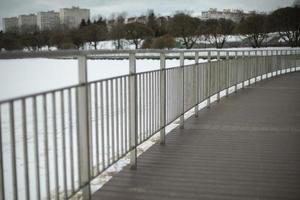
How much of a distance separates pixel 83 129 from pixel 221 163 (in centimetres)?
235

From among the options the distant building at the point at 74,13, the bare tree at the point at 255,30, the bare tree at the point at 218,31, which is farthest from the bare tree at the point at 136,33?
the distant building at the point at 74,13

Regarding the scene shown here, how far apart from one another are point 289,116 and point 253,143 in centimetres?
294

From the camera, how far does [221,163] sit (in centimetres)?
571

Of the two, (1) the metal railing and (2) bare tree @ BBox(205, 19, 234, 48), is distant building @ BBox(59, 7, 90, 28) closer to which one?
(2) bare tree @ BBox(205, 19, 234, 48)

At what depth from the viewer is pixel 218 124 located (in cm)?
862

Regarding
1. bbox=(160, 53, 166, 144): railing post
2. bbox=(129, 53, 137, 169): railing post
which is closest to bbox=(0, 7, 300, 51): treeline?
bbox=(160, 53, 166, 144): railing post

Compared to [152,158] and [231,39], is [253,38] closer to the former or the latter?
[231,39]

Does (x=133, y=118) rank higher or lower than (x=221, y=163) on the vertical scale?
higher

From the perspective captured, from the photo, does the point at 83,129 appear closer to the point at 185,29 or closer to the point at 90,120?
the point at 90,120

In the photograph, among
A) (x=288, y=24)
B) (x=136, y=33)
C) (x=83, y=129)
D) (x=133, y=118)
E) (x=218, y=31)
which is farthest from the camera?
(x=136, y=33)

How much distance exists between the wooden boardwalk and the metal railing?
30 centimetres

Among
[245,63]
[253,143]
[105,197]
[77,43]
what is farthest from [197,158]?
[77,43]

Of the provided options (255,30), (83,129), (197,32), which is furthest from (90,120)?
(197,32)

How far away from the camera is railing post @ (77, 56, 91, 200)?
3799mm
